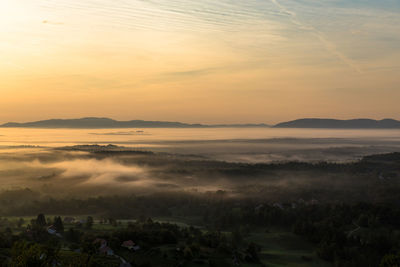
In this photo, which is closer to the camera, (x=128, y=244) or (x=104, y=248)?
(x=104, y=248)

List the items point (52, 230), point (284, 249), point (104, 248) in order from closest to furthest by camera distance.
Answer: point (104, 248), point (52, 230), point (284, 249)

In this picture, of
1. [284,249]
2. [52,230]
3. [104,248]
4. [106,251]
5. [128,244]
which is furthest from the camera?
[284,249]

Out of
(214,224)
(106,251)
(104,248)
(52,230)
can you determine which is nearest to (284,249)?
(214,224)

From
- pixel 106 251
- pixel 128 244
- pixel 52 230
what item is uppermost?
pixel 106 251

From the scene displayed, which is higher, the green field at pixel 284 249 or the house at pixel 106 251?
the house at pixel 106 251

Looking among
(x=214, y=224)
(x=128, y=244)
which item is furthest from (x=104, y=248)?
(x=214, y=224)

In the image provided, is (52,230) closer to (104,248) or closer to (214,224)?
(104,248)

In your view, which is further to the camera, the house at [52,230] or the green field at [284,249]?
the house at [52,230]

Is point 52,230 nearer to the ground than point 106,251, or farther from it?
nearer to the ground

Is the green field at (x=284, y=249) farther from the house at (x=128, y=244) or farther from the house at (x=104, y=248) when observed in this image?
the house at (x=104, y=248)

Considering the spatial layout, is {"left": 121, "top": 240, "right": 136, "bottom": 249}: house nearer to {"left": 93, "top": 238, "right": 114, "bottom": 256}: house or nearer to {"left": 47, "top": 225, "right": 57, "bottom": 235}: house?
{"left": 93, "top": 238, "right": 114, "bottom": 256}: house

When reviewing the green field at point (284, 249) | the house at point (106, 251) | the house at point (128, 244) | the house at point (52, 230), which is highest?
the house at point (106, 251)

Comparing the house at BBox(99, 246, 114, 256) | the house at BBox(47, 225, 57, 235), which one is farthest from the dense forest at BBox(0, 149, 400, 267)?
the house at BBox(47, 225, 57, 235)

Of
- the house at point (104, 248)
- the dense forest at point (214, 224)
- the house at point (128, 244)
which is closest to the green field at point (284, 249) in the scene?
the dense forest at point (214, 224)
